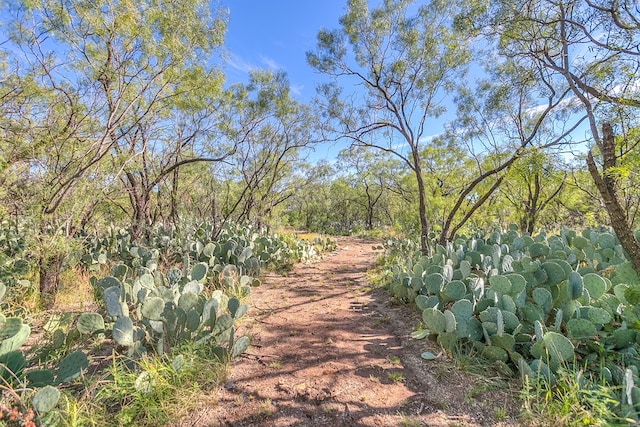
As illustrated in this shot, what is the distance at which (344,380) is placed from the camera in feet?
7.22

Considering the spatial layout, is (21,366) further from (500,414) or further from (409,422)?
(500,414)

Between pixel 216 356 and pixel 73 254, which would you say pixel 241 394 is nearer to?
pixel 216 356

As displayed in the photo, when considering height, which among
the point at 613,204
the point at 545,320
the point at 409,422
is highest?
the point at 613,204

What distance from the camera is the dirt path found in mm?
1822

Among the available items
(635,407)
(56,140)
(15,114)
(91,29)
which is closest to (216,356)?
(635,407)

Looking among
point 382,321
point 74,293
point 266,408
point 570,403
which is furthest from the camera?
point 74,293

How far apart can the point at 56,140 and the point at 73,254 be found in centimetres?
183

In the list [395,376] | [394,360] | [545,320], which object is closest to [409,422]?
[395,376]

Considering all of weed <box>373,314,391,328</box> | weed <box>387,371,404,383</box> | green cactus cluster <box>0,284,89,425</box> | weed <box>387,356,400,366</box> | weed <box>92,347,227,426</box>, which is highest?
green cactus cluster <box>0,284,89,425</box>

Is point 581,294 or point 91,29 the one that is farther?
point 91,29

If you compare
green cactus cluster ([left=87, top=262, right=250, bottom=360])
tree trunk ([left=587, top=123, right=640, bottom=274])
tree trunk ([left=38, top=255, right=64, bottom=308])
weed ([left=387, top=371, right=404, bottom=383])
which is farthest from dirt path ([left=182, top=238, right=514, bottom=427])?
tree trunk ([left=38, top=255, right=64, bottom=308])

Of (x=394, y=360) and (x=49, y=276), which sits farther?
(x=49, y=276)

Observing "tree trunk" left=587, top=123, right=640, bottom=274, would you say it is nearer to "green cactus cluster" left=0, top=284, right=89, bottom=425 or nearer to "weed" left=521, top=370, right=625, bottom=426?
"weed" left=521, top=370, right=625, bottom=426

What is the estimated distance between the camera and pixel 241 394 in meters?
2.05
